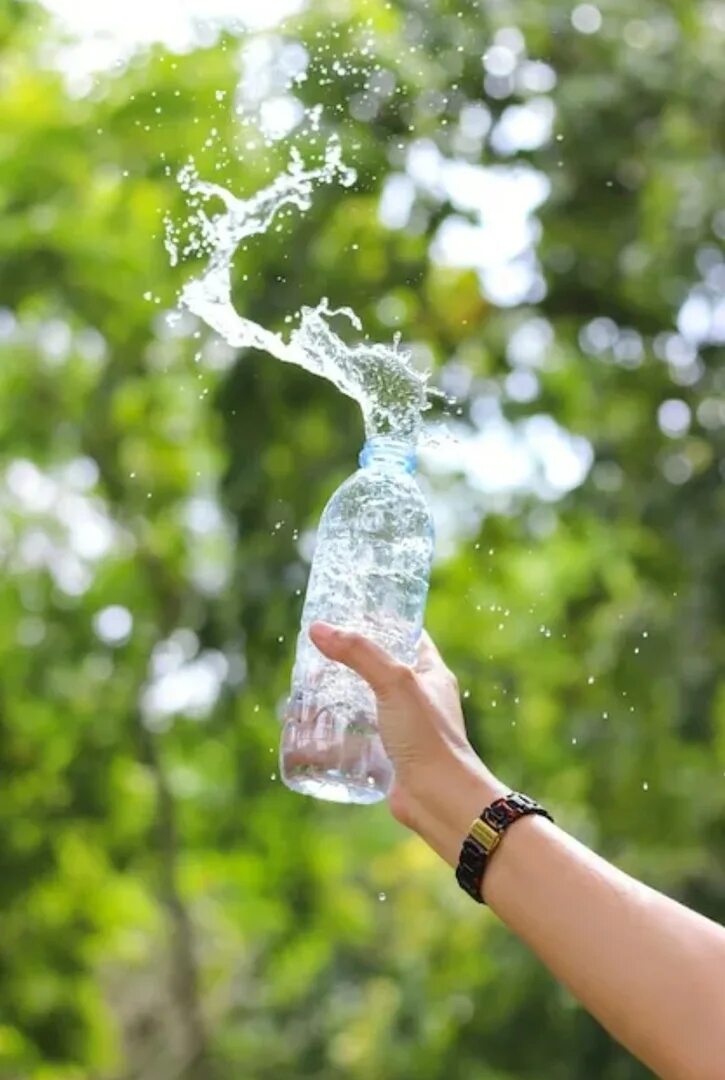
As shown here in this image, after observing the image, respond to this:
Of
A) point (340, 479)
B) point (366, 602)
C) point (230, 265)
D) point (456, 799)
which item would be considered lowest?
point (340, 479)

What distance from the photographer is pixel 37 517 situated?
7.25ft

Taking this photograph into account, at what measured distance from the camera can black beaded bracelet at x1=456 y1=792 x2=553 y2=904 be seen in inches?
32.8

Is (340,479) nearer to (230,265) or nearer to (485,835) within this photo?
(230,265)

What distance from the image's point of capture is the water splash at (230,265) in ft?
5.81

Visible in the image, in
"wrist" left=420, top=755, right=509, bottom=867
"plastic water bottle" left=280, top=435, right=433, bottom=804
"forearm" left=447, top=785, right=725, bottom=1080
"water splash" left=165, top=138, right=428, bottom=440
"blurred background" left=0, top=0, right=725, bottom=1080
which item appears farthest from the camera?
"blurred background" left=0, top=0, right=725, bottom=1080

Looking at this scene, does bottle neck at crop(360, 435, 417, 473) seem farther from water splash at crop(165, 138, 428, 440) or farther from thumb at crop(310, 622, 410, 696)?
water splash at crop(165, 138, 428, 440)

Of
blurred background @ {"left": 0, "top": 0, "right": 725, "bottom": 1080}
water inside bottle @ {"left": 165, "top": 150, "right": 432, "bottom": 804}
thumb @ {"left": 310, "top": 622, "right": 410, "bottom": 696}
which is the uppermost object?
thumb @ {"left": 310, "top": 622, "right": 410, "bottom": 696}

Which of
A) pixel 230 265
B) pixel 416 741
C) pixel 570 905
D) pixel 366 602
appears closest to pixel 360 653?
pixel 416 741

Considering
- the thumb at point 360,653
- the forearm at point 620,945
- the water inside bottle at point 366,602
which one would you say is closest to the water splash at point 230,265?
the water inside bottle at point 366,602

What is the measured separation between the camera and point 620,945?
777 millimetres

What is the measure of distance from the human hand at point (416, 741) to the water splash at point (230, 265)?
2.65 ft

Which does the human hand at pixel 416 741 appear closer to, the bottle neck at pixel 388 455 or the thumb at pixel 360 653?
the thumb at pixel 360 653

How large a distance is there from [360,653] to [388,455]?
33 cm

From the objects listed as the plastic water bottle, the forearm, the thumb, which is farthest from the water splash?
the forearm
